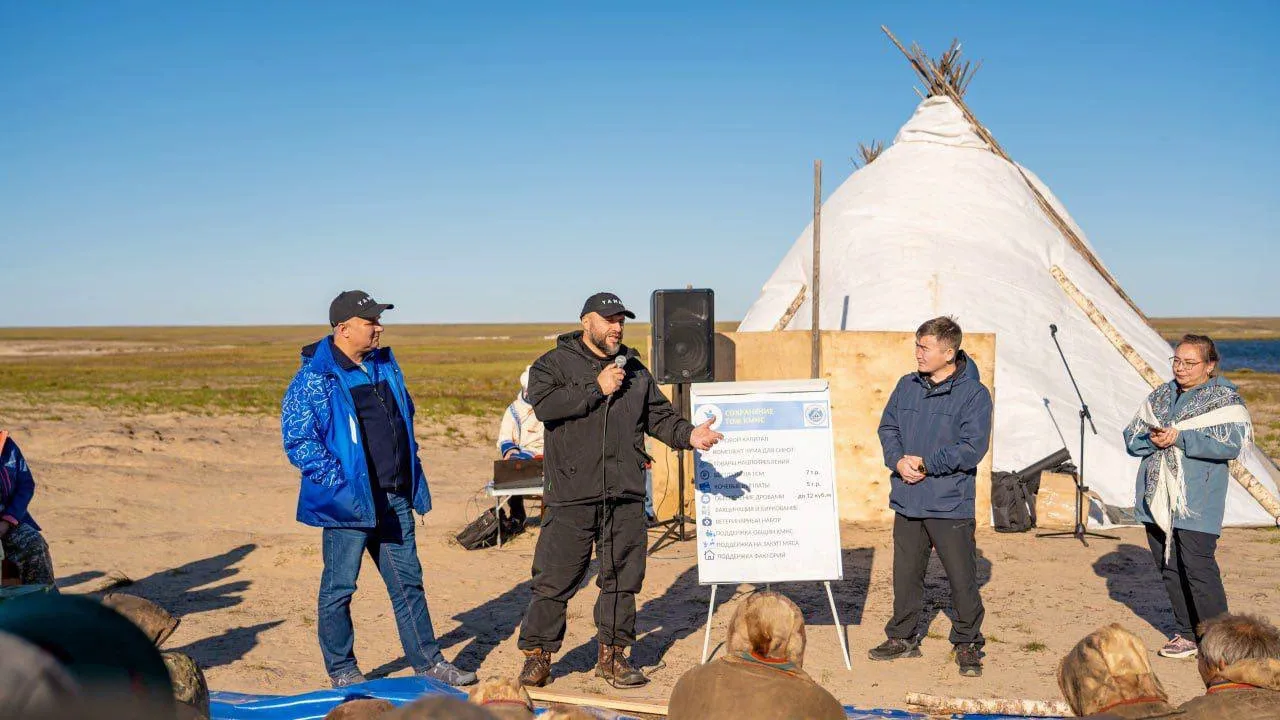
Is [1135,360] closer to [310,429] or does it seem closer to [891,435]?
[891,435]

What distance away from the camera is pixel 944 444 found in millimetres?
5465

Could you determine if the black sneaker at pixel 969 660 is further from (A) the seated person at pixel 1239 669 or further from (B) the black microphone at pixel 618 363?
(A) the seated person at pixel 1239 669

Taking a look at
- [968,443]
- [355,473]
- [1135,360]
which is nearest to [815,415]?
[968,443]

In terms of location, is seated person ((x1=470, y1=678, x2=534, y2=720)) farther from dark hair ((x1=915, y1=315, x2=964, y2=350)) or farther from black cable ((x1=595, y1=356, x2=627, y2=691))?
dark hair ((x1=915, y1=315, x2=964, y2=350))

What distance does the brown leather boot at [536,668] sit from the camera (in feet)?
17.1

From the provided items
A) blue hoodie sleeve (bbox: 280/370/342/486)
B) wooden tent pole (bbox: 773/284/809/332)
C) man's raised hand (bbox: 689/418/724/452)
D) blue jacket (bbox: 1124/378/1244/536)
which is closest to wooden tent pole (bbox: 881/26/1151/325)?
wooden tent pole (bbox: 773/284/809/332)

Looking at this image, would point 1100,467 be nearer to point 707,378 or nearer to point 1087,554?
point 1087,554

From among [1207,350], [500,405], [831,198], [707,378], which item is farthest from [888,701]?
[500,405]

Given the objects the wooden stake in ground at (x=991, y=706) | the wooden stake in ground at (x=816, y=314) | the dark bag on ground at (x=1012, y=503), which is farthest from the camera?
the wooden stake in ground at (x=816, y=314)

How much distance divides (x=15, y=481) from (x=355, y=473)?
1.90 meters

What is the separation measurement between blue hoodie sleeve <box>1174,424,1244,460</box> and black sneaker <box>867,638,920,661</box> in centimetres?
185

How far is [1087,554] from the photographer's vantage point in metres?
8.54

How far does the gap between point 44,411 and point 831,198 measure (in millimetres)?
17888

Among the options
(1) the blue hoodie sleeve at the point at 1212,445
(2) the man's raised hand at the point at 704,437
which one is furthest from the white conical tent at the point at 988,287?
(2) the man's raised hand at the point at 704,437
